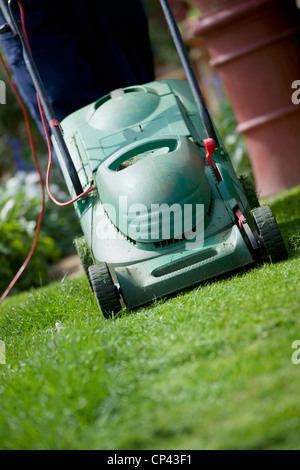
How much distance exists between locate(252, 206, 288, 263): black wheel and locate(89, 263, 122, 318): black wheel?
63 centimetres

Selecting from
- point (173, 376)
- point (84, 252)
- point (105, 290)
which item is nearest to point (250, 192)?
point (84, 252)

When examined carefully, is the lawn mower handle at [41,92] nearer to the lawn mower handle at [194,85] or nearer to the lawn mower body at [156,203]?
the lawn mower body at [156,203]

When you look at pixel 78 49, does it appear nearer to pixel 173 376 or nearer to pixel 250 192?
pixel 250 192

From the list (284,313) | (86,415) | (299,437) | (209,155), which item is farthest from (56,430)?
(209,155)

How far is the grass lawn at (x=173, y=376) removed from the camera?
1.51 meters

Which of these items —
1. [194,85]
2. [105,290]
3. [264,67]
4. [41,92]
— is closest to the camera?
[105,290]

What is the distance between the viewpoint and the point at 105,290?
2.57 meters

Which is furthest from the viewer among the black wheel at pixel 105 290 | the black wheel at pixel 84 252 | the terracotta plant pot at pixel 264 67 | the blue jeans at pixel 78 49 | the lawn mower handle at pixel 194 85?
the terracotta plant pot at pixel 264 67

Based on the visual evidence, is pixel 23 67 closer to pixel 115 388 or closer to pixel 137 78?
pixel 137 78

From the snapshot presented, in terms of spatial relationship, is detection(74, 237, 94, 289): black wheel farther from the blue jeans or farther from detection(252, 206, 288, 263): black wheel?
the blue jeans

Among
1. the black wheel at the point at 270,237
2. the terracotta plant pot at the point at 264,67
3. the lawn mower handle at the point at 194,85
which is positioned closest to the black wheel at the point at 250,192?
the lawn mower handle at the point at 194,85

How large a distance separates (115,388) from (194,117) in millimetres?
1726

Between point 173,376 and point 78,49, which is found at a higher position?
point 78,49

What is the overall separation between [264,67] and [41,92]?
7.79 feet
